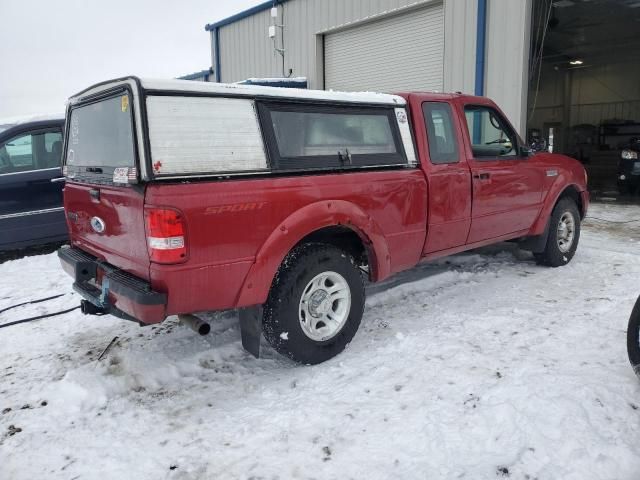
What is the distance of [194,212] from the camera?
110 inches

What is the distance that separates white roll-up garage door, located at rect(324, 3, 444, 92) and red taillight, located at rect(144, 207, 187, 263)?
8.89 m

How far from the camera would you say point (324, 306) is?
354 centimetres

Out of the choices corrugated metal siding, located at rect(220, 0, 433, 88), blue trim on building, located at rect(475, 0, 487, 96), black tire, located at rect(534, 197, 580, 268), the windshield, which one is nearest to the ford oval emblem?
the windshield

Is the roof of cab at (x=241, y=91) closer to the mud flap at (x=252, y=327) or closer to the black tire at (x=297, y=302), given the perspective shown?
the black tire at (x=297, y=302)

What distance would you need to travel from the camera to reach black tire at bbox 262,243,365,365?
10.7ft

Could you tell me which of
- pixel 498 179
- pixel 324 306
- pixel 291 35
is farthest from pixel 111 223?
pixel 291 35

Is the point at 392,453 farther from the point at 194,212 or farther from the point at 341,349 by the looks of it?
the point at 194,212

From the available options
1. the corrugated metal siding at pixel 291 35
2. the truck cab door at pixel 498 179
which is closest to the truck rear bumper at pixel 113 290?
the truck cab door at pixel 498 179

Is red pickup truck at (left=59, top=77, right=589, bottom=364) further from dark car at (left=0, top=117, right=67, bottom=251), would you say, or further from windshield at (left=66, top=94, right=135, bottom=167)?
dark car at (left=0, top=117, right=67, bottom=251)

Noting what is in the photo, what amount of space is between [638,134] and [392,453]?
21.9 meters

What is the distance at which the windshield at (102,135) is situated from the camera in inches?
118

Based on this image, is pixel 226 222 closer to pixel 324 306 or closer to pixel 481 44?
pixel 324 306

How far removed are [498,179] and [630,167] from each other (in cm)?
871

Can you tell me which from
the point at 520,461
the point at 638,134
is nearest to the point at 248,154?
the point at 520,461
